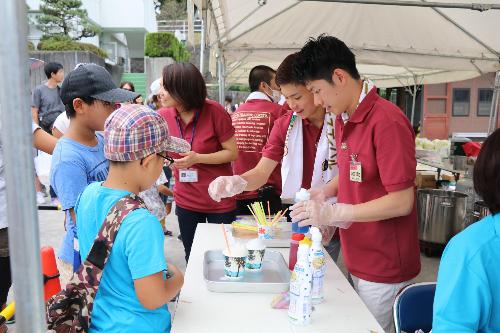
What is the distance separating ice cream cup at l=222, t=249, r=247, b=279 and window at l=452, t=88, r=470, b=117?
1462cm

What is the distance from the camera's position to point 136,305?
128 cm

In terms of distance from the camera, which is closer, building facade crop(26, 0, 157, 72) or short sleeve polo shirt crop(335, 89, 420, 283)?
short sleeve polo shirt crop(335, 89, 420, 283)

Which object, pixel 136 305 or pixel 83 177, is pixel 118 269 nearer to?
pixel 136 305

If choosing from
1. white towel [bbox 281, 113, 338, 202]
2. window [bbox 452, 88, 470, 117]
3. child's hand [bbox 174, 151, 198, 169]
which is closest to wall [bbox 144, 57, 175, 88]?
window [bbox 452, 88, 470, 117]

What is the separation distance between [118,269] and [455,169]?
450 centimetres

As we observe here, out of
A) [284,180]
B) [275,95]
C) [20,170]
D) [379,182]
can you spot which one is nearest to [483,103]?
[275,95]

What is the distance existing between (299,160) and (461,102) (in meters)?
13.9

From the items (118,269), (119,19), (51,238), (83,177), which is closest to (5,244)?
(83,177)

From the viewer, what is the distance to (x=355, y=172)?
1671 millimetres

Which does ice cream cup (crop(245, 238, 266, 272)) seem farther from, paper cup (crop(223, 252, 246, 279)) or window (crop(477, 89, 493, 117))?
window (crop(477, 89, 493, 117))

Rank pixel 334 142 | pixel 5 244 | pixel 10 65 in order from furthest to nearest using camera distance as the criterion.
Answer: pixel 334 142 < pixel 5 244 < pixel 10 65

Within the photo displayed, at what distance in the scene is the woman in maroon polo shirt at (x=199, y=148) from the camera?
104 inches

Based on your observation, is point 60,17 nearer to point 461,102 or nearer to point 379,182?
point 461,102

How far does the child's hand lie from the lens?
248 cm
